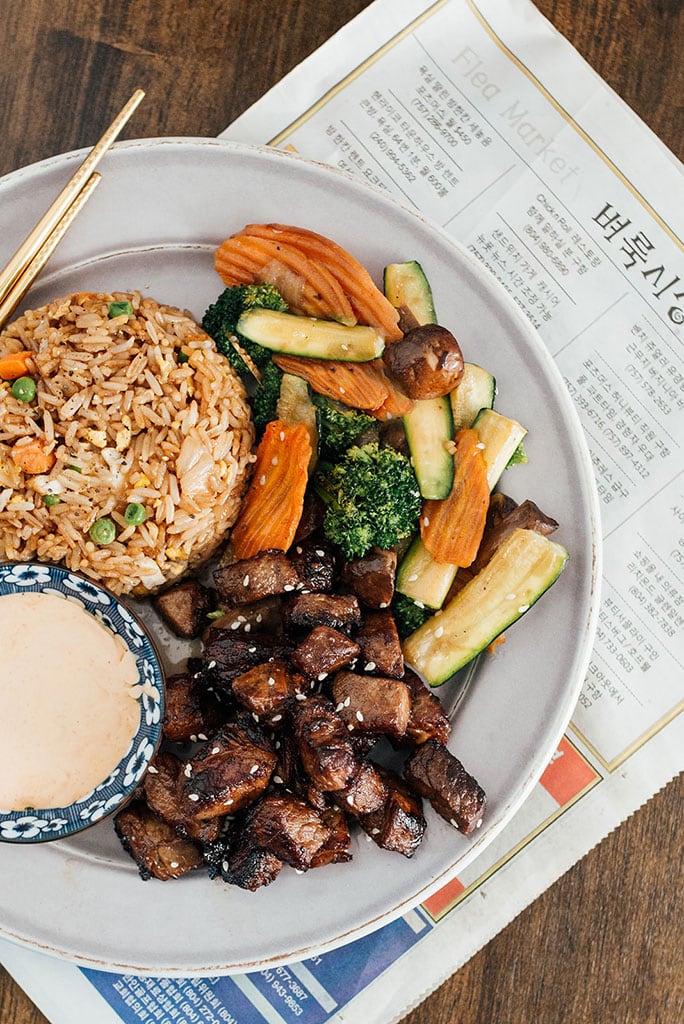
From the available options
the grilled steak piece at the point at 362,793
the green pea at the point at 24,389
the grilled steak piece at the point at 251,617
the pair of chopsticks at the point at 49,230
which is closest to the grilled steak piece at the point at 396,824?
the grilled steak piece at the point at 362,793

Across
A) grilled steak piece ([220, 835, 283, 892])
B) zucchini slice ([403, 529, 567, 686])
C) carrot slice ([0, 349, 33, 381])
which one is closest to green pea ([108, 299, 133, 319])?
carrot slice ([0, 349, 33, 381])

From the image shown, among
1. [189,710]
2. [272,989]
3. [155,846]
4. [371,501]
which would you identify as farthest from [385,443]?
[272,989]

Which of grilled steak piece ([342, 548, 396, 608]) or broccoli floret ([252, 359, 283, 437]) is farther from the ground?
broccoli floret ([252, 359, 283, 437])

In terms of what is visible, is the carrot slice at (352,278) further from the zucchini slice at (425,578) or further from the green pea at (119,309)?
the zucchini slice at (425,578)

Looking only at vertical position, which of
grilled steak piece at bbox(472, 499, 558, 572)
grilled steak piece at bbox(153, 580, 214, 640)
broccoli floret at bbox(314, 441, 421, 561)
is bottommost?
grilled steak piece at bbox(153, 580, 214, 640)

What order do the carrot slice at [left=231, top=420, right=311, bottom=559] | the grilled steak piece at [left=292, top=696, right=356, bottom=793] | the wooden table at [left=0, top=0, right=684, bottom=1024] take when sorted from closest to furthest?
the grilled steak piece at [left=292, top=696, right=356, bottom=793] → the carrot slice at [left=231, top=420, right=311, bottom=559] → the wooden table at [left=0, top=0, right=684, bottom=1024]

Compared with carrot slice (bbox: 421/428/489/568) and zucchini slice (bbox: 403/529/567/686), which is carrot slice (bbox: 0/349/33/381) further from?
zucchini slice (bbox: 403/529/567/686)

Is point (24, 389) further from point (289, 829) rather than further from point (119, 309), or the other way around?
point (289, 829)
